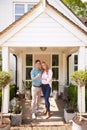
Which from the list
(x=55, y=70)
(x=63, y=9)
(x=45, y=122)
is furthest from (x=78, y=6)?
(x=45, y=122)

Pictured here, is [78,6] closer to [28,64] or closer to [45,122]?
[28,64]

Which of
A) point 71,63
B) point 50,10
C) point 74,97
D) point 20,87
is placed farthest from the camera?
point 71,63

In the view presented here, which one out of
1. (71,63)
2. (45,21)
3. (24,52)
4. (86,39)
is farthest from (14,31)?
(71,63)

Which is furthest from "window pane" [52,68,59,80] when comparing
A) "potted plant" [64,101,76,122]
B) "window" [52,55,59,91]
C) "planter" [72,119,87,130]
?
"planter" [72,119,87,130]

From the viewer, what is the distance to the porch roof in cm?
930

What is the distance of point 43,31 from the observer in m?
9.42

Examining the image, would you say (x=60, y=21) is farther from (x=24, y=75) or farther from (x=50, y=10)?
(x=24, y=75)

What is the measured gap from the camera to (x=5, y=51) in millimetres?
9484

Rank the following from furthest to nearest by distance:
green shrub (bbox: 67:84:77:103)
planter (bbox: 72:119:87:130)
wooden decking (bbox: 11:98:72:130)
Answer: green shrub (bbox: 67:84:77:103) < wooden decking (bbox: 11:98:72:130) < planter (bbox: 72:119:87:130)

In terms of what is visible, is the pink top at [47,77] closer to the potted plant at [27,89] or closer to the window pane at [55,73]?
the potted plant at [27,89]

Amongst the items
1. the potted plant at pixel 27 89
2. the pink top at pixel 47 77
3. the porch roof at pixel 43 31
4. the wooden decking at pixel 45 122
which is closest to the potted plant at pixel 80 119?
the wooden decking at pixel 45 122

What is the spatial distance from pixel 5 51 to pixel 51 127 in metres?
3.24

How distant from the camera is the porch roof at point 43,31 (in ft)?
30.5

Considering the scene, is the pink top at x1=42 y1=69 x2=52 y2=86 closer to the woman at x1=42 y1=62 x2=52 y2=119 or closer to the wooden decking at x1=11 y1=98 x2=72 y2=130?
the woman at x1=42 y1=62 x2=52 y2=119
